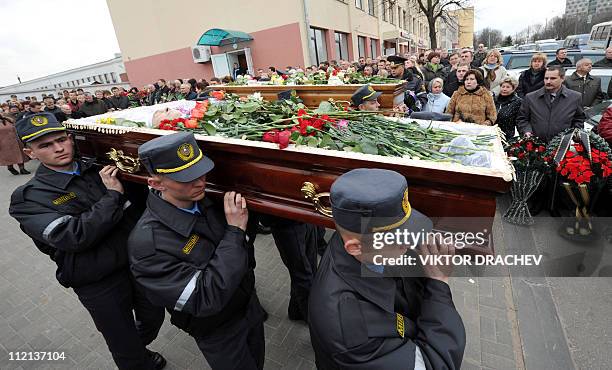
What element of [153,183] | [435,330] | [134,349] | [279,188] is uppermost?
[153,183]

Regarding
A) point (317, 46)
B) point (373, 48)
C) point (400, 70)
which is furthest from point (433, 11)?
point (400, 70)

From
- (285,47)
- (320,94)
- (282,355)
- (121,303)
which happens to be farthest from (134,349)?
(285,47)

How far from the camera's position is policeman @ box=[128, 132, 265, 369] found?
53.2 inches

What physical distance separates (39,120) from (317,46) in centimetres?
1352

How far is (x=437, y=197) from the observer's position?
122 cm

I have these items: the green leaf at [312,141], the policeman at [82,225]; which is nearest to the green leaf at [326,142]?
the green leaf at [312,141]

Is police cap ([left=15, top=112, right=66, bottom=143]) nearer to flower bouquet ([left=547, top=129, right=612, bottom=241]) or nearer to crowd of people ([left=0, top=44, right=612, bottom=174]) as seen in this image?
crowd of people ([left=0, top=44, right=612, bottom=174])

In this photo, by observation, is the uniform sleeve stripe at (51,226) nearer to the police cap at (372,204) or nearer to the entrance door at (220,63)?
the police cap at (372,204)

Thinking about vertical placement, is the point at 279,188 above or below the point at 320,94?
below

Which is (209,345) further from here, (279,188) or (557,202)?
(557,202)

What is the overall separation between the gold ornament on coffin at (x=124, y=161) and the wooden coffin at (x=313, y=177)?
4 cm

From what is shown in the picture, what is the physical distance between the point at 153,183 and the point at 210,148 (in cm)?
41

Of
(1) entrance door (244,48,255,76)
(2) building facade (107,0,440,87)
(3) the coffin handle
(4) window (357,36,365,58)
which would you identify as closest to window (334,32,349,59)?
(2) building facade (107,0,440,87)

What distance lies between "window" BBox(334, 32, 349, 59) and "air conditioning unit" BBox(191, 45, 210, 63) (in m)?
6.19
